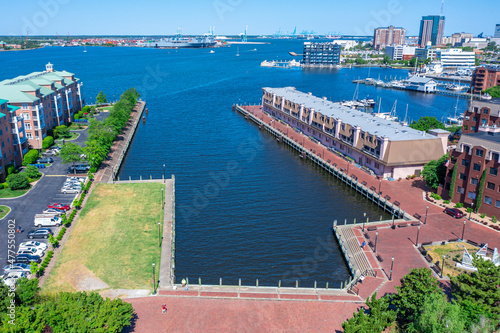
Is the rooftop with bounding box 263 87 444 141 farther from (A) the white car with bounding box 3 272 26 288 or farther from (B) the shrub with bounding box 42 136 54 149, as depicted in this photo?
(B) the shrub with bounding box 42 136 54 149

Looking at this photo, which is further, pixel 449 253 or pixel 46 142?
pixel 46 142

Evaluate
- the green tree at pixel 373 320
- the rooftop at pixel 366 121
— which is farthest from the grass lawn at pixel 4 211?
the rooftop at pixel 366 121

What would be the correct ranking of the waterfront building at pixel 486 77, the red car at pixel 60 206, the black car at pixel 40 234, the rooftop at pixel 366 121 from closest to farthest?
the black car at pixel 40 234 → the red car at pixel 60 206 → the rooftop at pixel 366 121 → the waterfront building at pixel 486 77

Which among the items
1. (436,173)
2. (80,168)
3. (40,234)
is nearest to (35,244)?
(40,234)

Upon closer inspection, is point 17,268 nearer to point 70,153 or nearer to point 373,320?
point 70,153

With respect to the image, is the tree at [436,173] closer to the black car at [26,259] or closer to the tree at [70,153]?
the black car at [26,259]

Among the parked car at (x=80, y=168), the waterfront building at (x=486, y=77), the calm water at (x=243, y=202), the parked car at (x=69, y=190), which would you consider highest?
the waterfront building at (x=486, y=77)
